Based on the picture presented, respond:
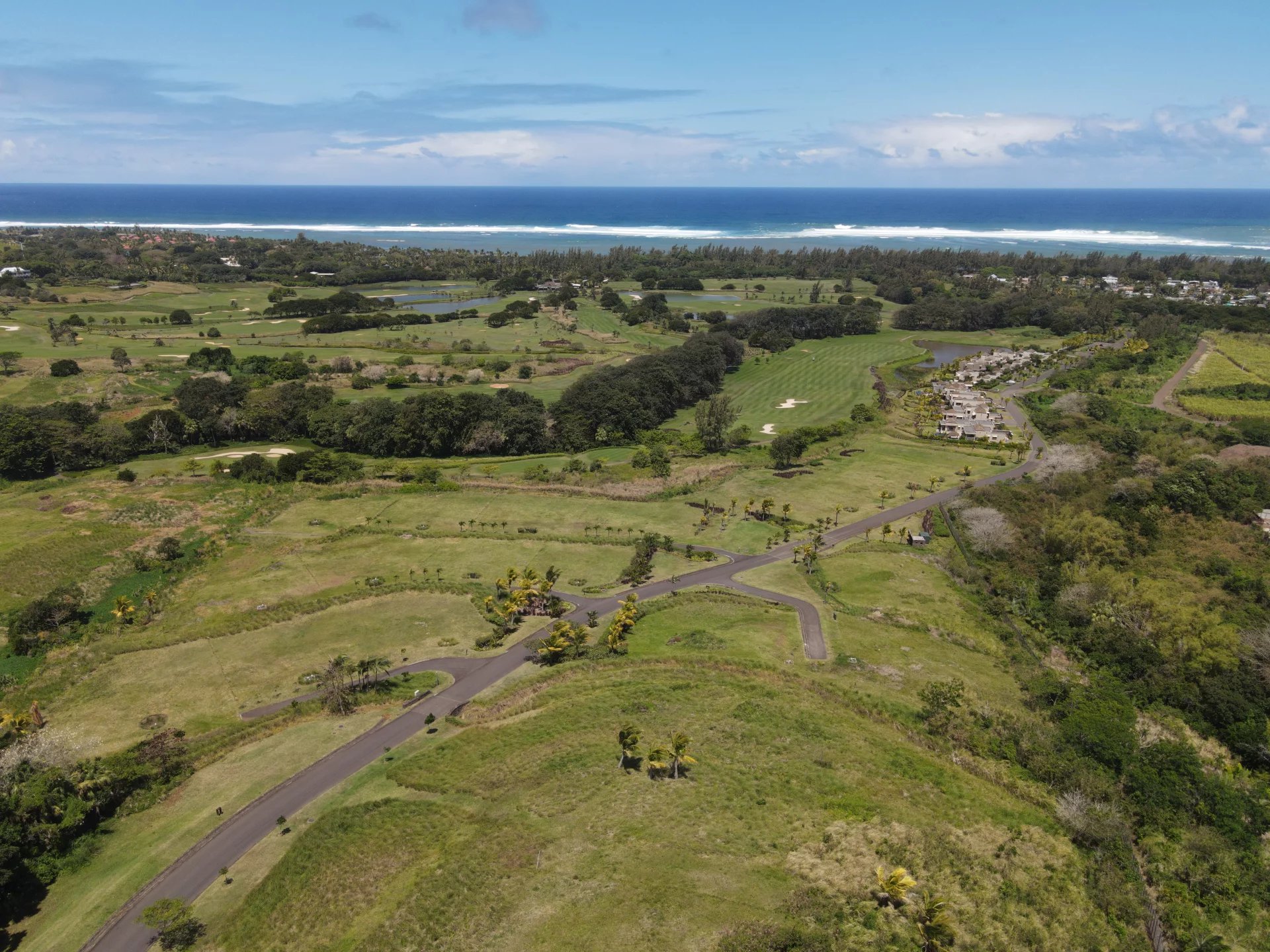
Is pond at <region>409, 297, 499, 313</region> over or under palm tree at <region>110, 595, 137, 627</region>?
over

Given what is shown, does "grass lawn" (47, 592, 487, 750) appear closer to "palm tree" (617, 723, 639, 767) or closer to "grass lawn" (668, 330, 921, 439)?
"palm tree" (617, 723, 639, 767)

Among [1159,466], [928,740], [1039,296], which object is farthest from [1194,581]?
[1039,296]

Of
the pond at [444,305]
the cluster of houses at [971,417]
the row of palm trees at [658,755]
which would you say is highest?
the pond at [444,305]

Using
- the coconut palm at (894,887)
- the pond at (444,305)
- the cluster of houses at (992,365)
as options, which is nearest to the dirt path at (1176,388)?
the cluster of houses at (992,365)

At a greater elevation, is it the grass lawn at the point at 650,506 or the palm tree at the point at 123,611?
the grass lawn at the point at 650,506

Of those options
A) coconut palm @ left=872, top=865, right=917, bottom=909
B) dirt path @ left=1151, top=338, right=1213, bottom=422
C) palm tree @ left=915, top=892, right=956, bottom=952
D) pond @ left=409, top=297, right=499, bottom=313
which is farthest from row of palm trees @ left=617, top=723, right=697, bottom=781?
pond @ left=409, top=297, right=499, bottom=313

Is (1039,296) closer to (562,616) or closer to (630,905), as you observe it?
(562,616)

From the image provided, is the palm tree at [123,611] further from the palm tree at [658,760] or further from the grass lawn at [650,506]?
the palm tree at [658,760]
